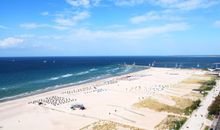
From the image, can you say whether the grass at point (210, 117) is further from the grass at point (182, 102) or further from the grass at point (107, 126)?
the grass at point (107, 126)

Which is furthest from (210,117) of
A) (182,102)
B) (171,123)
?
(182,102)

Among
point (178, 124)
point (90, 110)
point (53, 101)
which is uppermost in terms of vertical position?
point (178, 124)

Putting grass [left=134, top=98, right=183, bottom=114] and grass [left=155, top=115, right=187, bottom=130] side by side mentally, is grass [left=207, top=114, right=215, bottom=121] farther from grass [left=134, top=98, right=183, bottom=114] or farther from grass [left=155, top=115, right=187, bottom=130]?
grass [left=134, top=98, right=183, bottom=114]

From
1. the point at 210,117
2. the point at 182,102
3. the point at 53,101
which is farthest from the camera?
the point at 53,101

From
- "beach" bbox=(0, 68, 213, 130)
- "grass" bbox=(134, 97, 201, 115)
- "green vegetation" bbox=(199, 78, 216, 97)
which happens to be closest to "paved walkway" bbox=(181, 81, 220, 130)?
"grass" bbox=(134, 97, 201, 115)

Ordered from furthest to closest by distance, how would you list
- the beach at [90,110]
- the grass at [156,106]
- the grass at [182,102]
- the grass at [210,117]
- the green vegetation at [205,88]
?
the green vegetation at [205,88] → the grass at [182,102] → the grass at [156,106] → the grass at [210,117] → the beach at [90,110]

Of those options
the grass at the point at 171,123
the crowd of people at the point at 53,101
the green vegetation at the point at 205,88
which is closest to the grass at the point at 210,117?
the grass at the point at 171,123

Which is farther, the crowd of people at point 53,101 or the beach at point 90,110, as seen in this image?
the crowd of people at point 53,101

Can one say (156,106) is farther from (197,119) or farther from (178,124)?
(178,124)

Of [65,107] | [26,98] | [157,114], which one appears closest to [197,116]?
[157,114]

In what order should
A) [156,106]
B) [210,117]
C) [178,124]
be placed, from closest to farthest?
1. [178,124]
2. [210,117]
3. [156,106]
